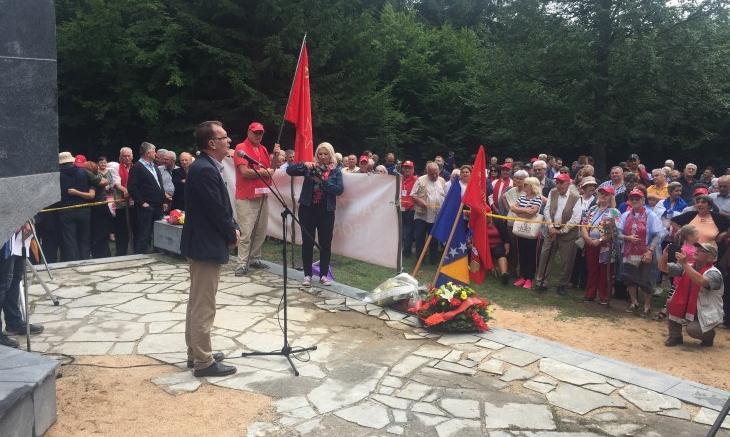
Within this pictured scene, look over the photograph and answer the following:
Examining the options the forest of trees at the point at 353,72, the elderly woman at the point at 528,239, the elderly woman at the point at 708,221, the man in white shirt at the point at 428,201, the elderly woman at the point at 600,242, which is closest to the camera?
the elderly woman at the point at 708,221

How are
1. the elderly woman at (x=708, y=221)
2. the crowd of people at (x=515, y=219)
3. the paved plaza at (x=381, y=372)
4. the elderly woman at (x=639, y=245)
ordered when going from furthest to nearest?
1. the elderly woman at (x=639, y=245)
2. the crowd of people at (x=515, y=219)
3. the elderly woman at (x=708, y=221)
4. the paved plaza at (x=381, y=372)

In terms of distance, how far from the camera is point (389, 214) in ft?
27.2

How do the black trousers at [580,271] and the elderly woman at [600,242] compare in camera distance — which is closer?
the elderly woman at [600,242]

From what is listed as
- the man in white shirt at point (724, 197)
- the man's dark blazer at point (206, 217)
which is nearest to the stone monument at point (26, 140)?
the man's dark blazer at point (206, 217)

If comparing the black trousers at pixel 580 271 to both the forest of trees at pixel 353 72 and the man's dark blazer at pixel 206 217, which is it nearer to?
the man's dark blazer at pixel 206 217

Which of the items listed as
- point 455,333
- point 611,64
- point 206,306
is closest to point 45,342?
point 206,306

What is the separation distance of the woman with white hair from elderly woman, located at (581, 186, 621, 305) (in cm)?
367

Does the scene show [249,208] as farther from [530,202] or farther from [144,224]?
[530,202]

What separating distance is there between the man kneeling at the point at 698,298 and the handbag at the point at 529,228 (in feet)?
8.73

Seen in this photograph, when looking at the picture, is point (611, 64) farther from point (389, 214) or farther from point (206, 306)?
point (206, 306)

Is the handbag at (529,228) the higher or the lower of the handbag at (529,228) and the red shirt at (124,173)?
the lower

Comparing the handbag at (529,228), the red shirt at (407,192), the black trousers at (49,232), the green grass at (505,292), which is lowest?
the green grass at (505,292)

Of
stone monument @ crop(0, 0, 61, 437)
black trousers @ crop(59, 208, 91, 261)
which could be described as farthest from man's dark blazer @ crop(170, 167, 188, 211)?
stone monument @ crop(0, 0, 61, 437)

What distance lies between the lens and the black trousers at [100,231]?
10.5 m
